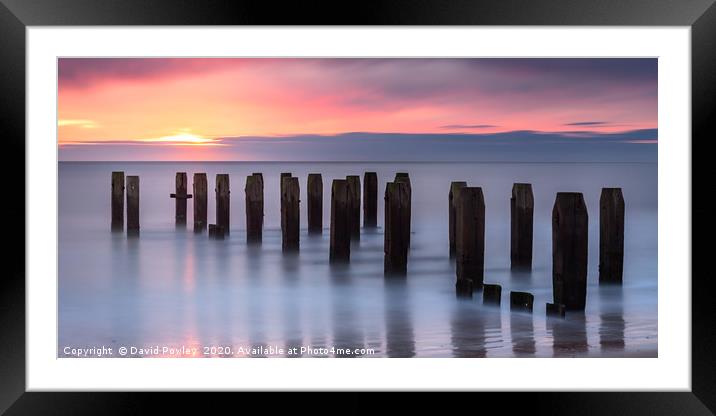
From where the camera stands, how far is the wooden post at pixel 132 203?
12.6m

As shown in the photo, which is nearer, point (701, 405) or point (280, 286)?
point (701, 405)

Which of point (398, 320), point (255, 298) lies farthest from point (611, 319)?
point (255, 298)

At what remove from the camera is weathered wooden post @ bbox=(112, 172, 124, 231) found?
1284 cm

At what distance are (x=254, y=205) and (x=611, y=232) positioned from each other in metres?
5.54

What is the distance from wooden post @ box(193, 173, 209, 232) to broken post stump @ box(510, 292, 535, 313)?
23.6 ft

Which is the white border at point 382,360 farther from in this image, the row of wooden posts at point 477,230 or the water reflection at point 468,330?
the row of wooden posts at point 477,230

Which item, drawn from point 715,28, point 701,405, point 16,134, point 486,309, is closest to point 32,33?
point 16,134

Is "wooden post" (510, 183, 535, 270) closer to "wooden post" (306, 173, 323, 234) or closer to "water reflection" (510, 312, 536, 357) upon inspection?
"water reflection" (510, 312, 536, 357)

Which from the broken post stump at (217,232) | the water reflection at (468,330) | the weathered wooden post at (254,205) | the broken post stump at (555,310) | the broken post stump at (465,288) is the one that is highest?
the weathered wooden post at (254,205)

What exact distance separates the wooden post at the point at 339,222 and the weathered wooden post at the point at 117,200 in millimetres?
4778

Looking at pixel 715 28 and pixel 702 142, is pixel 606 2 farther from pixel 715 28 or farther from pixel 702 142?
pixel 702 142

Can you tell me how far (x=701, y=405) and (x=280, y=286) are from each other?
5784mm

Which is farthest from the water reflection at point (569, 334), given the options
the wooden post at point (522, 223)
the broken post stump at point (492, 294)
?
the wooden post at point (522, 223)

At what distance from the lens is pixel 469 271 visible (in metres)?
7.39
